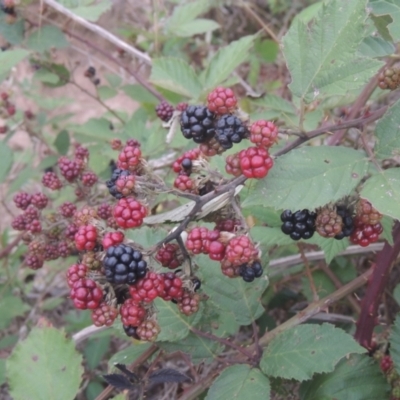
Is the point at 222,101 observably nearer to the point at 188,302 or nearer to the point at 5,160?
the point at 188,302

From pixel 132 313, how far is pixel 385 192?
0.71 m

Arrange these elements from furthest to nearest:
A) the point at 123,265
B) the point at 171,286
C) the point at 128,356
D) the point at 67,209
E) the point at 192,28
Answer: the point at 192,28, the point at 67,209, the point at 128,356, the point at 171,286, the point at 123,265

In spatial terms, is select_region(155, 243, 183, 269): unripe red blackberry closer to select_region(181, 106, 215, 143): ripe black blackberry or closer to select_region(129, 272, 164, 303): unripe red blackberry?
select_region(129, 272, 164, 303): unripe red blackberry

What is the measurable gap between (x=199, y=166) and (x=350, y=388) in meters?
0.87

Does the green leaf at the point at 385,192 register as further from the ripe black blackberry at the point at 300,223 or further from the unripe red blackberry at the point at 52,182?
the unripe red blackberry at the point at 52,182

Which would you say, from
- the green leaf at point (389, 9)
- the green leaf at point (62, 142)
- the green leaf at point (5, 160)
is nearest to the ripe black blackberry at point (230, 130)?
the green leaf at point (389, 9)

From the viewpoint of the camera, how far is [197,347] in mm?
1709

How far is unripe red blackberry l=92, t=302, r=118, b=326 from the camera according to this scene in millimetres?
1276

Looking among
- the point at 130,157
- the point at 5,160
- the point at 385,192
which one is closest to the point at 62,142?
the point at 5,160

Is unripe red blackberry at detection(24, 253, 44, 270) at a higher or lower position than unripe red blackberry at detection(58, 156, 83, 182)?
lower

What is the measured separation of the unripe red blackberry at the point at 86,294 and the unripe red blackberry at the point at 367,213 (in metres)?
0.73

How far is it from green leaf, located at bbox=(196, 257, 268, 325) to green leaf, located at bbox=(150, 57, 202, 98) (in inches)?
43.7

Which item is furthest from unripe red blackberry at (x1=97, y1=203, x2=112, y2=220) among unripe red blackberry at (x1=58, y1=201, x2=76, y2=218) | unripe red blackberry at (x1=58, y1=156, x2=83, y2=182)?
unripe red blackberry at (x1=58, y1=156, x2=83, y2=182)

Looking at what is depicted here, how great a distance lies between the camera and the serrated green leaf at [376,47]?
1.75m
